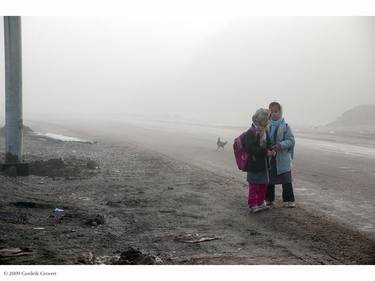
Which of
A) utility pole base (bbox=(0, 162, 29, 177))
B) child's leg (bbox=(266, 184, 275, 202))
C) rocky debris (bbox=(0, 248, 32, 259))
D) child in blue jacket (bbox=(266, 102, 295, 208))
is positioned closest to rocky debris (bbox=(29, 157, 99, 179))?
utility pole base (bbox=(0, 162, 29, 177))

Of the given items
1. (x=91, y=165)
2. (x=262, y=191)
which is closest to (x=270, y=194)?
(x=262, y=191)

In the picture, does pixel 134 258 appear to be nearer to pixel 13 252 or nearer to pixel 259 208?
pixel 13 252

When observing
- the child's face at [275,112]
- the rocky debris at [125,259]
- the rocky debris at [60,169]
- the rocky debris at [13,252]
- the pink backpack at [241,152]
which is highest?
the child's face at [275,112]

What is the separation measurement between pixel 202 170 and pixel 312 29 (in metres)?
86.9

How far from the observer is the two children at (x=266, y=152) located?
709cm

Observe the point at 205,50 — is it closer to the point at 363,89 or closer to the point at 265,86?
the point at 265,86

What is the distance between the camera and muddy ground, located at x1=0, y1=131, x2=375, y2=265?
5.17m

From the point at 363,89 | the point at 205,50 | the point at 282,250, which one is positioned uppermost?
the point at 205,50

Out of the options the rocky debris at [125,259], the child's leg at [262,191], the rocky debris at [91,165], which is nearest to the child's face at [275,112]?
the child's leg at [262,191]

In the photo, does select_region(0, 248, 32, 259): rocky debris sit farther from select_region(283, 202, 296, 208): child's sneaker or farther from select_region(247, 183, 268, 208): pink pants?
select_region(283, 202, 296, 208): child's sneaker

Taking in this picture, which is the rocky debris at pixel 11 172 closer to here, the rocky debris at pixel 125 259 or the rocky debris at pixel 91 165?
the rocky debris at pixel 91 165

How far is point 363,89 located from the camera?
222ft
